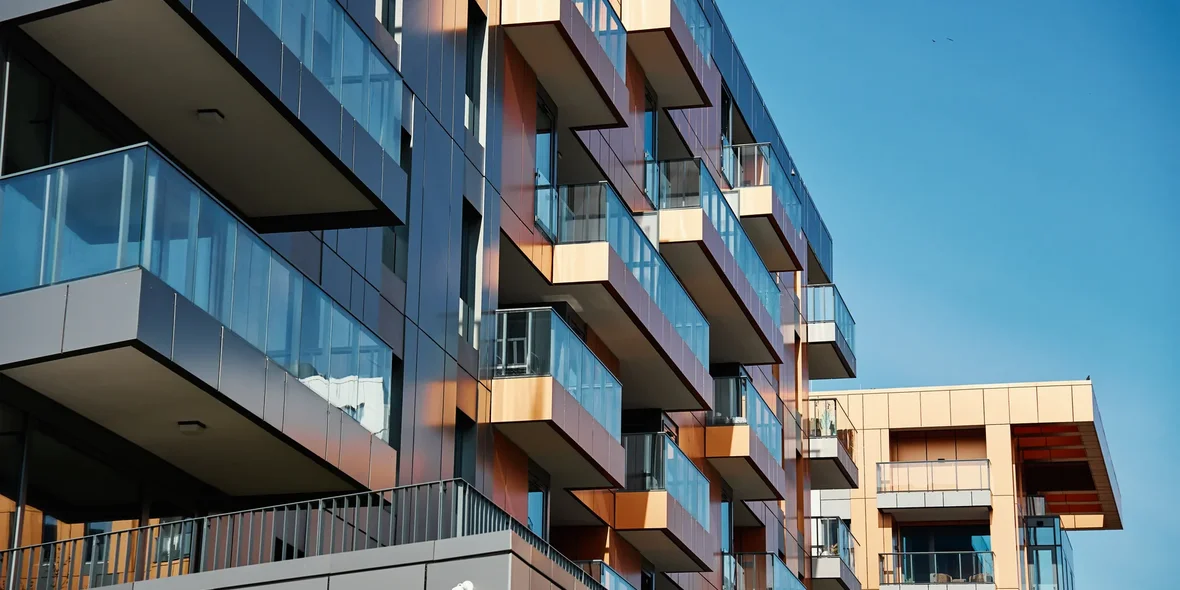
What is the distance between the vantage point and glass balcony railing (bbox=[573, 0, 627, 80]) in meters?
29.1

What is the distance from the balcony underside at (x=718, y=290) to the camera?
114ft

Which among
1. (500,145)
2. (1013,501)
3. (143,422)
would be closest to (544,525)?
(500,145)

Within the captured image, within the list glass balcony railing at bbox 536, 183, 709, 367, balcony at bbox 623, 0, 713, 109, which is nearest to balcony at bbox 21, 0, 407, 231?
glass balcony railing at bbox 536, 183, 709, 367

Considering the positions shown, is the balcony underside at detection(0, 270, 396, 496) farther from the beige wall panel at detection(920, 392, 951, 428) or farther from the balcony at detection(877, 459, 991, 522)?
the beige wall panel at detection(920, 392, 951, 428)

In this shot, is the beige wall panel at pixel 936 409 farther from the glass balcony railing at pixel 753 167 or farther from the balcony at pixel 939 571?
the glass balcony railing at pixel 753 167

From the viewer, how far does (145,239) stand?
1639 cm

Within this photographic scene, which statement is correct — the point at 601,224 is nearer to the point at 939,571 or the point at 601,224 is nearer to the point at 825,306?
the point at 825,306

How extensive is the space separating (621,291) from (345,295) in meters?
8.50

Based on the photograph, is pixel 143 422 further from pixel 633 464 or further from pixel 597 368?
pixel 633 464

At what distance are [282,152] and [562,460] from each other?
9.00 m

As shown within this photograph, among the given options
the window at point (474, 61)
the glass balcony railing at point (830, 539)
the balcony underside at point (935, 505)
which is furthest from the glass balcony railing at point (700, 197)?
the balcony underside at point (935, 505)

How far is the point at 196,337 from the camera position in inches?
674

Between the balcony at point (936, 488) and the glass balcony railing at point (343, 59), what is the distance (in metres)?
36.7

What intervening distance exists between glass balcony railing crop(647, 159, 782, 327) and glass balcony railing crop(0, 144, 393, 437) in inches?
642
